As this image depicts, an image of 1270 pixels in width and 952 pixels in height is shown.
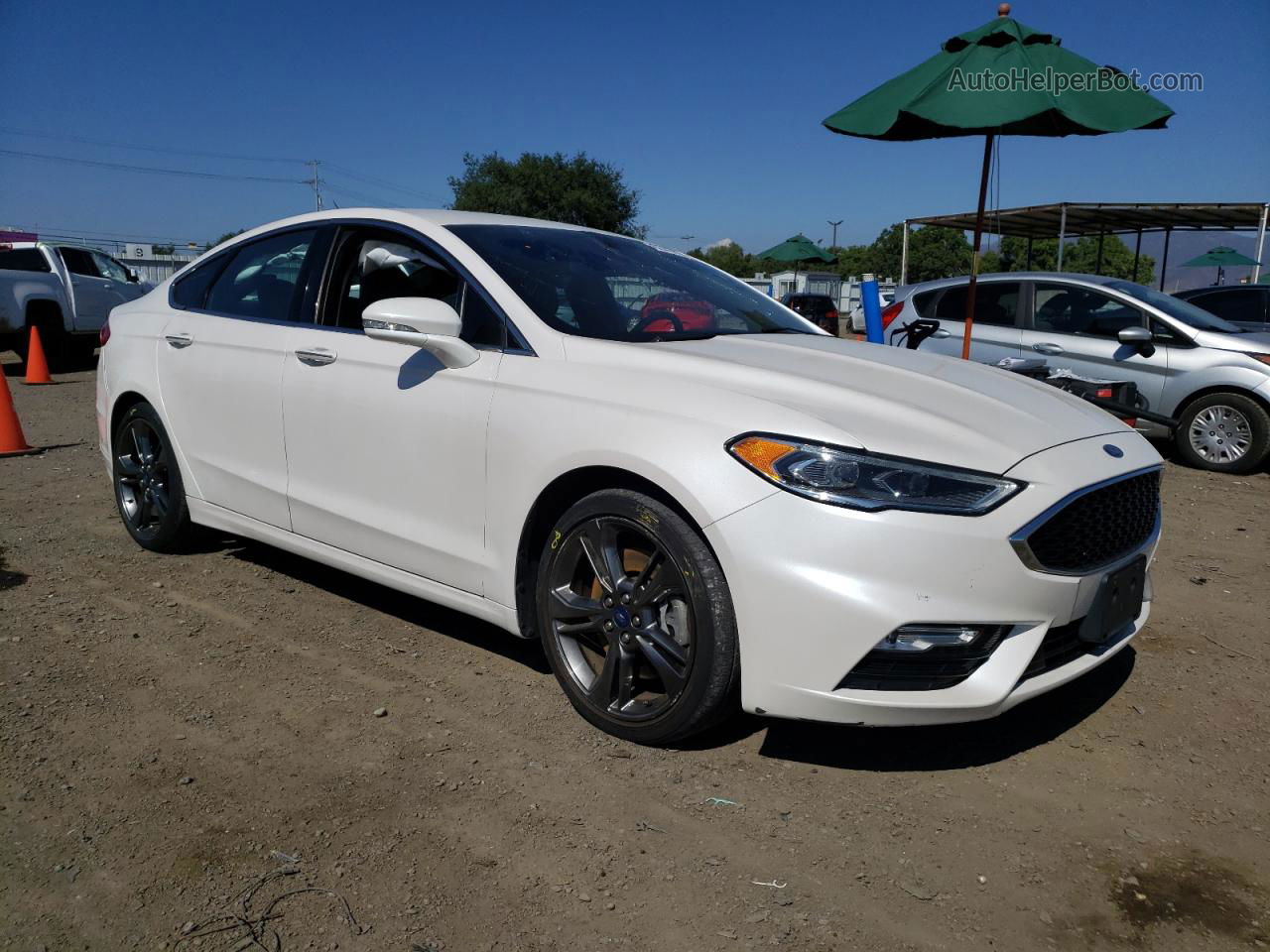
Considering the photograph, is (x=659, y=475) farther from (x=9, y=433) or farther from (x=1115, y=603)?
(x=9, y=433)

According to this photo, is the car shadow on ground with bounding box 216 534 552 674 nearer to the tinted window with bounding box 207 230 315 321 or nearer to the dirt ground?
the dirt ground

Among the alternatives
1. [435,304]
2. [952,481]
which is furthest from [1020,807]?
[435,304]

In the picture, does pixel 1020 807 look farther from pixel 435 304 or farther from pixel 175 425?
pixel 175 425

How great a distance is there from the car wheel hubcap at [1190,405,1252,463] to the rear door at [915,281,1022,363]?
1.53m

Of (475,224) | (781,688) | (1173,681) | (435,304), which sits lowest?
(1173,681)

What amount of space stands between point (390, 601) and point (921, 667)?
2.50m

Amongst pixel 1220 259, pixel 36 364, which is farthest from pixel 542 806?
pixel 1220 259

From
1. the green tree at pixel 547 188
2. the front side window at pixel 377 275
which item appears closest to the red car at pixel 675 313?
the front side window at pixel 377 275

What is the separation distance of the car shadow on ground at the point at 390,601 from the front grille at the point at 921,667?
139 centimetres

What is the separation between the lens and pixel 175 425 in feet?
14.2

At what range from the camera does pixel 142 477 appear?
15.3 feet

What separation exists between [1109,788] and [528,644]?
6.70 feet

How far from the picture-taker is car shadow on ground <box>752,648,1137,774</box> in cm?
291

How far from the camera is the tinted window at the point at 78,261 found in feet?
46.3
